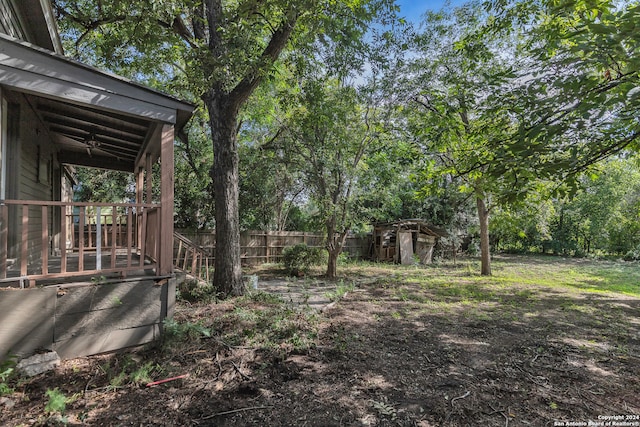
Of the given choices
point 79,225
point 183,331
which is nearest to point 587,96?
point 183,331

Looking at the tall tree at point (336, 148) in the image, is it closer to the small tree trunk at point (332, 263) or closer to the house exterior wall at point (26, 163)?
the small tree trunk at point (332, 263)

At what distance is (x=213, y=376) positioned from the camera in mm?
3195

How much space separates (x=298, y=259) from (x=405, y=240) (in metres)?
7.35

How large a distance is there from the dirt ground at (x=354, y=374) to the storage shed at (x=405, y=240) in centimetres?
999

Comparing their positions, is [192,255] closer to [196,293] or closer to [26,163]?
[196,293]

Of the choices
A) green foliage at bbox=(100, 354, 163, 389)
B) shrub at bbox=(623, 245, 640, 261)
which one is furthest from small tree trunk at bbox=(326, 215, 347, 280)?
shrub at bbox=(623, 245, 640, 261)

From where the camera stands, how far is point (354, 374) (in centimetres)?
330

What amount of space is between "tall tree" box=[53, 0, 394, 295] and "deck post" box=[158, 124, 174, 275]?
57.1 inches

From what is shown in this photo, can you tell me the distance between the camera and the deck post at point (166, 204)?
3.98 metres

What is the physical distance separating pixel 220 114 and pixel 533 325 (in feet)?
22.2

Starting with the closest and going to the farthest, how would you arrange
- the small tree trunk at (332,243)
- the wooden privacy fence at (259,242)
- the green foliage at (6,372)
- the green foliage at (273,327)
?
the green foliage at (6,372) → the green foliage at (273,327) → the small tree trunk at (332,243) → the wooden privacy fence at (259,242)

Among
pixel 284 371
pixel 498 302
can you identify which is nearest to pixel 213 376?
pixel 284 371

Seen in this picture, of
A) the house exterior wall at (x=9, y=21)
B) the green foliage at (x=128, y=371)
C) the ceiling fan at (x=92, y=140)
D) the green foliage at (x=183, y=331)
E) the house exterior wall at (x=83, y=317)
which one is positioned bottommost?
the green foliage at (x=128, y=371)

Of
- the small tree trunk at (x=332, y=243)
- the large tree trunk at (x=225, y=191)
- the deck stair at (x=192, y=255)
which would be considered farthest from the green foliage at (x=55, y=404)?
the small tree trunk at (x=332, y=243)
